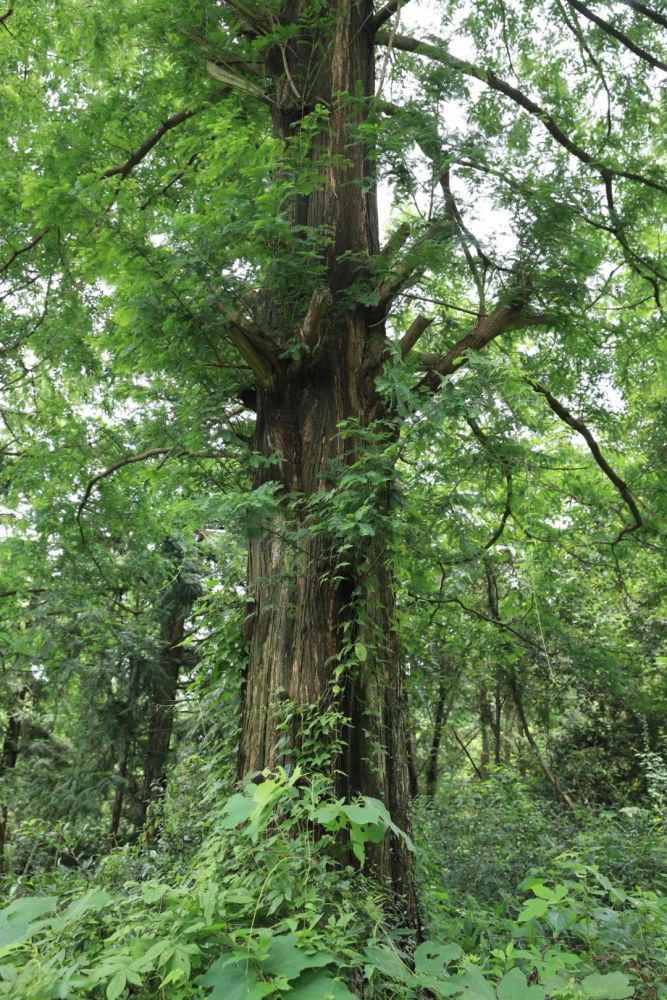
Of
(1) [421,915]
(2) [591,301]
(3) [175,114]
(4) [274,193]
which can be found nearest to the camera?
(1) [421,915]

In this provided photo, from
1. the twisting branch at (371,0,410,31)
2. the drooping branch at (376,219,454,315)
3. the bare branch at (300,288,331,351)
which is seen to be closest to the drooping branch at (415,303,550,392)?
the drooping branch at (376,219,454,315)

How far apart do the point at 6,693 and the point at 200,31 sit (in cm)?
967

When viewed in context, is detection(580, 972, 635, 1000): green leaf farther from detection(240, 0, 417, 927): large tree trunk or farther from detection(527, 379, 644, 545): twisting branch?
detection(527, 379, 644, 545): twisting branch

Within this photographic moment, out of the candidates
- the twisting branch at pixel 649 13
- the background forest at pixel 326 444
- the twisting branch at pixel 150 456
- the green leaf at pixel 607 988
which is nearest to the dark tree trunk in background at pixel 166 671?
the background forest at pixel 326 444

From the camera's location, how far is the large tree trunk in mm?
3631

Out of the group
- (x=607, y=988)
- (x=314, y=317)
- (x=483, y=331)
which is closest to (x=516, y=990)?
(x=607, y=988)

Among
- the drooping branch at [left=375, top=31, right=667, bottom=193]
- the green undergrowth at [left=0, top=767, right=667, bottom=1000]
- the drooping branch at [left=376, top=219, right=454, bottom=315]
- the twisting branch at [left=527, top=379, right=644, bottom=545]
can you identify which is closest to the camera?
the green undergrowth at [left=0, top=767, right=667, bottom=1000]

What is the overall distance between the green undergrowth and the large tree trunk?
1.70ft

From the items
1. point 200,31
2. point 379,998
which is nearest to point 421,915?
point 379,998

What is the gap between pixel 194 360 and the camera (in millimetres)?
4227

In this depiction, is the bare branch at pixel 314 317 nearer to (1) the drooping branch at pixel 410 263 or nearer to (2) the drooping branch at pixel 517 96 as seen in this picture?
(1) the drooping branch at pixel 410 263

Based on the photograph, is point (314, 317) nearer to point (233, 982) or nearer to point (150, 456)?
point (150, 456)

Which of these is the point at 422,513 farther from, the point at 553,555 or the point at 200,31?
the point at 200,31

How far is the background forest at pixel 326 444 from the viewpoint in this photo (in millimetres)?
2459
